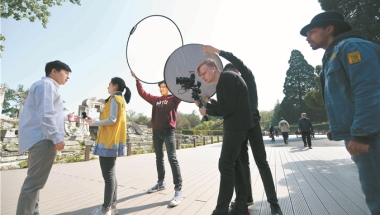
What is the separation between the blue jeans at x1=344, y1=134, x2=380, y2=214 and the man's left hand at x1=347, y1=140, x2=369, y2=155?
0.05m

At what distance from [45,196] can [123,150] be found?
7.03ft

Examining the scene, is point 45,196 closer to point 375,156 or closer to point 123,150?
point 123,150

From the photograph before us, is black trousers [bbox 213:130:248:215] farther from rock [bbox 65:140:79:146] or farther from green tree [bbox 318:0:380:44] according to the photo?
rock [bbox 65:140:79:146]

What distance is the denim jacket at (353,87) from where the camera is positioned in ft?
4.08

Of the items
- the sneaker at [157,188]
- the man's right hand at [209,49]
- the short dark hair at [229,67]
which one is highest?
the man's right hand at [209,49]

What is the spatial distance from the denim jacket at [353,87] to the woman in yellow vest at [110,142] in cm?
234

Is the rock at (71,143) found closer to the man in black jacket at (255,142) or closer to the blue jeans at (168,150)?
the blue jeans at (168,150)

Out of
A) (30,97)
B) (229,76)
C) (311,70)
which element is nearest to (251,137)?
(229,76)

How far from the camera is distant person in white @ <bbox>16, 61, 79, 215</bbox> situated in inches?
76.2

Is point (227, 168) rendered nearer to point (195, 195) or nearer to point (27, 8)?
point (195, 195)

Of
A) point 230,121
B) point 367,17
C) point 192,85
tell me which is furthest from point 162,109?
point 367,17

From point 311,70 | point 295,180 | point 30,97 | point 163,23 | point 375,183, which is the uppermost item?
point 311,70

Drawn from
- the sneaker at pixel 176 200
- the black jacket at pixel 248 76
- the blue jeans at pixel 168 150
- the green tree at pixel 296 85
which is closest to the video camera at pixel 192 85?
the black jacket at pixel 248 76

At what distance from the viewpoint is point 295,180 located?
4027 millimetres
